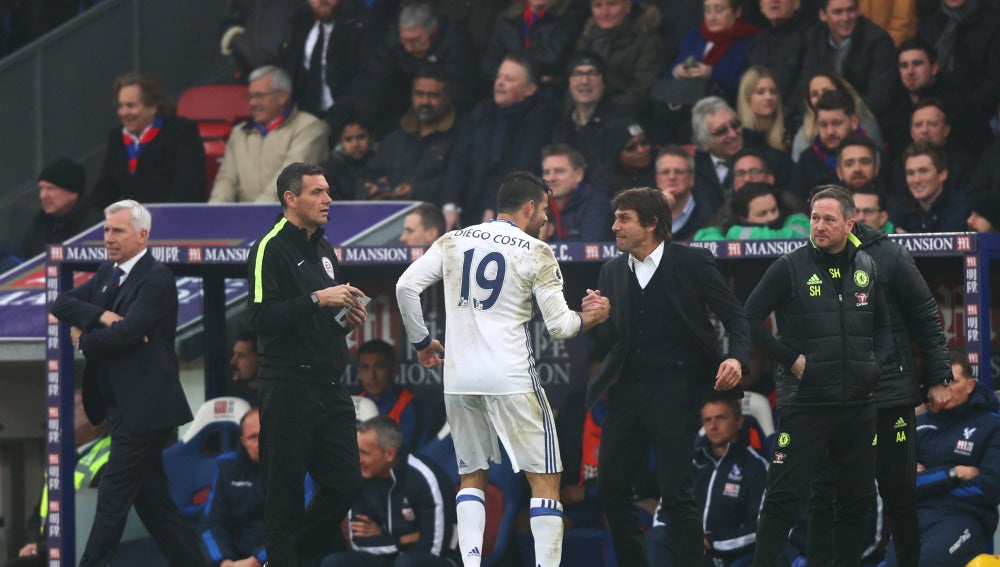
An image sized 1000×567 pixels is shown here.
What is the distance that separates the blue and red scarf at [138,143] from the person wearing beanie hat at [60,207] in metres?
0.53

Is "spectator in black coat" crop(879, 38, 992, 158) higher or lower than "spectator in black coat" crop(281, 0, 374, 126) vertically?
lower

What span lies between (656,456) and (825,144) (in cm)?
401

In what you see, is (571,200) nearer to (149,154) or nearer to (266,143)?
(266,143)

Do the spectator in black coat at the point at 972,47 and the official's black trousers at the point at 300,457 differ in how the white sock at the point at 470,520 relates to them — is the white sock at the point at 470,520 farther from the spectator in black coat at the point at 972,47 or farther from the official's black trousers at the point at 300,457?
the spectator in black coat at the point at 972,47

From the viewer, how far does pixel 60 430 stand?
10.4 meters

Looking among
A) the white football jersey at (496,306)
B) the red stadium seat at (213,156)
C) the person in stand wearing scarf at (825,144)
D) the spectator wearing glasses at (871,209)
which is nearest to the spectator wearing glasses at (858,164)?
the spectator wearing glasses at (871,209)

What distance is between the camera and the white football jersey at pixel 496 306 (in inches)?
303

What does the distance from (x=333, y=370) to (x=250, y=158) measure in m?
5.64

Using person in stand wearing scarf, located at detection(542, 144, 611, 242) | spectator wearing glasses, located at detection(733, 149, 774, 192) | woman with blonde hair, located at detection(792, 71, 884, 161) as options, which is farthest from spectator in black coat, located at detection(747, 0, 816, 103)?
person in stand wearing scarf, located at detection(542, 144, 611, 242)

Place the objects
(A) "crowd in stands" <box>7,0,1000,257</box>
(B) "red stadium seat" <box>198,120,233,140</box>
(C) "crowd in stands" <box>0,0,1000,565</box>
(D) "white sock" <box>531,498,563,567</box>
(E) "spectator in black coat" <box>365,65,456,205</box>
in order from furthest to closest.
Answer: (B) "red stadium seat" <box>198,120,233,140</box>
(E) "spectator in black coat" <box>365,65,456,205</box>
(A) "crowd in stands" <box>7,0,1000,257</box>
(C) "crowd in stands" <box>0,0,1000,565</box>
(D) "white sock" <box>531,498,563,567</box>

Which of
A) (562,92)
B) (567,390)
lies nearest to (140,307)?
(567,390)

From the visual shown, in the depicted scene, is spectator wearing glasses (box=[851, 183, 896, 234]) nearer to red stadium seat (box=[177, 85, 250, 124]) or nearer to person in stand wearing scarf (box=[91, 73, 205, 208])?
person in stand wearing scarf (box=[91, 73, 205, 208])

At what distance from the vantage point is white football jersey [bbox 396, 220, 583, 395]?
770cm

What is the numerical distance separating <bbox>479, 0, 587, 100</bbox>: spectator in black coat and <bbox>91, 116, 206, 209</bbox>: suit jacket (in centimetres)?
256
